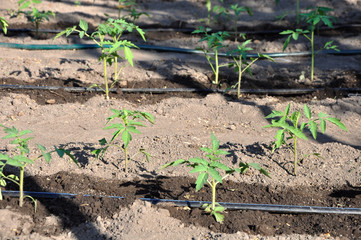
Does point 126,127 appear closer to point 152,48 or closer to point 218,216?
point 218,216

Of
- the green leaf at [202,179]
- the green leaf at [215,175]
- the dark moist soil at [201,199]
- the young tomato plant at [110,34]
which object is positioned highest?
the young tomato plant at [110,34]

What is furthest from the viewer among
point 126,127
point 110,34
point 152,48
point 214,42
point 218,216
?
point 152,48

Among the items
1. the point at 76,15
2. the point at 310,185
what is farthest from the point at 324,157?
the point at 76,15

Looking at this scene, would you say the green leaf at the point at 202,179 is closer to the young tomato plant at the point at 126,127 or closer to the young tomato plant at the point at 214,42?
the young tomato plant at the point at 126,127

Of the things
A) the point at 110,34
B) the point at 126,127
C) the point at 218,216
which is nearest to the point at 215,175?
the point at 218,216

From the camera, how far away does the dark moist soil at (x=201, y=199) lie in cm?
A: 313

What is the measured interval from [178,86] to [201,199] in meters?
2.66

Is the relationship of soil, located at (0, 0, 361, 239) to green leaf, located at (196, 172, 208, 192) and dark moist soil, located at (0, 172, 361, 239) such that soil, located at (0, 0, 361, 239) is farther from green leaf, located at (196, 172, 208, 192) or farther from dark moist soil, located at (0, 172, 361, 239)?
green leaf, located at (196, 172, 208, 192)

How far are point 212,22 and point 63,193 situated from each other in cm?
586

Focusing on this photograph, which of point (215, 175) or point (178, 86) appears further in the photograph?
point (178, 86)

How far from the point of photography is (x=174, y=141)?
423cm

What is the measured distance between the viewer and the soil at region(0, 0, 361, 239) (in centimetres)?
313

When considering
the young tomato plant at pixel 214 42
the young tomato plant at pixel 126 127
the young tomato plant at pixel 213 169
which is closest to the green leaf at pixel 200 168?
the young tomato plant at pixel 213 169

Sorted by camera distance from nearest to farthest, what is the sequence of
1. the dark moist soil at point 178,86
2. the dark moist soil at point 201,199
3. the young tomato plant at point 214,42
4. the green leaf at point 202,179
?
the green leaf at point 202,179
the dark moist soil at point 201,199
the young tomato plant at point 214,42
the dark moist soil at point 178,86
